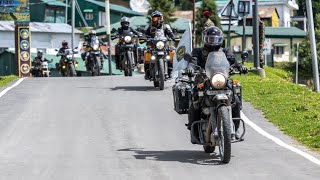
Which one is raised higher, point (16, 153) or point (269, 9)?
point (269, 9)

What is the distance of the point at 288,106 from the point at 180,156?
671 centimetres

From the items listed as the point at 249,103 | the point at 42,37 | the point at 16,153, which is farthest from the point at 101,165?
the point at 42,37

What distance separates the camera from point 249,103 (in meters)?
20.0

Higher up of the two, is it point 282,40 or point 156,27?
point 282,40

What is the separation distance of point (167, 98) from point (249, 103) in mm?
1946

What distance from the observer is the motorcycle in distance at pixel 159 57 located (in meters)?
22.6

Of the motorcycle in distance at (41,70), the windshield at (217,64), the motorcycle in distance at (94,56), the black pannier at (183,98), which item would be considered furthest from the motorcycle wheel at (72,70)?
the windshield at (217,64)

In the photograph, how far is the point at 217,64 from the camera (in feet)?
39.7

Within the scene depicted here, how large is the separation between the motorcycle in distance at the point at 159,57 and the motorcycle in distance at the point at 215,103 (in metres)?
9.77

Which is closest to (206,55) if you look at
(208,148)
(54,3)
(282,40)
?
(208,148)

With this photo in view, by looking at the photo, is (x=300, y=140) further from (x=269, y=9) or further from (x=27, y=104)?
(x=269, y=9)

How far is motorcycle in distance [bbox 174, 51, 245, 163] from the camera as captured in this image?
1170 cm

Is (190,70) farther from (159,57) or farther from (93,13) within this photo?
(93,13)

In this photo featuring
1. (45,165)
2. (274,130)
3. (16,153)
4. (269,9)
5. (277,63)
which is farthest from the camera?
(269,9)
